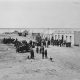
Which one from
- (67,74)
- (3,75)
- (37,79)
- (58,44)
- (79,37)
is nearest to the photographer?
(37,79)

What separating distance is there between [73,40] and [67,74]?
28.7 meters

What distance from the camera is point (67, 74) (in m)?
13.4

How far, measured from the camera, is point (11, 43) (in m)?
38.8

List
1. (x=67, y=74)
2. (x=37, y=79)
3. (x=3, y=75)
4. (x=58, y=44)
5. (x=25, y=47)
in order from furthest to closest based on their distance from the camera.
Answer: (x=58, y=44), (x=25, y=47), (x=67, y=74), (x=3, y=75), (x=37, y=79)

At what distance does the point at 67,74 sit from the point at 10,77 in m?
4.61

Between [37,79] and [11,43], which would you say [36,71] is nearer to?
[37,79]

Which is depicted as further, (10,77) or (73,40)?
(73,40)

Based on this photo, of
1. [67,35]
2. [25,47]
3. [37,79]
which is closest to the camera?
[37,79]

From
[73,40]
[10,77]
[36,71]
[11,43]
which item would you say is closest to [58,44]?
[73,40]

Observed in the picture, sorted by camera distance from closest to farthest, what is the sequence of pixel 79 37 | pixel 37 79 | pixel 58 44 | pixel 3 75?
pixel 37 79, pixel 3 75, pixel 58 44, pixel 79 37

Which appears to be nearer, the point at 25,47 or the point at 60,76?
the point at 60,76

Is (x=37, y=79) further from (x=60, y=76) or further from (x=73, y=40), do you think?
(x=73, y=40)

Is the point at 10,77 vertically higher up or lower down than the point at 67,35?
lower down

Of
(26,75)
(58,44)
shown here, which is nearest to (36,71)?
(26,75)
